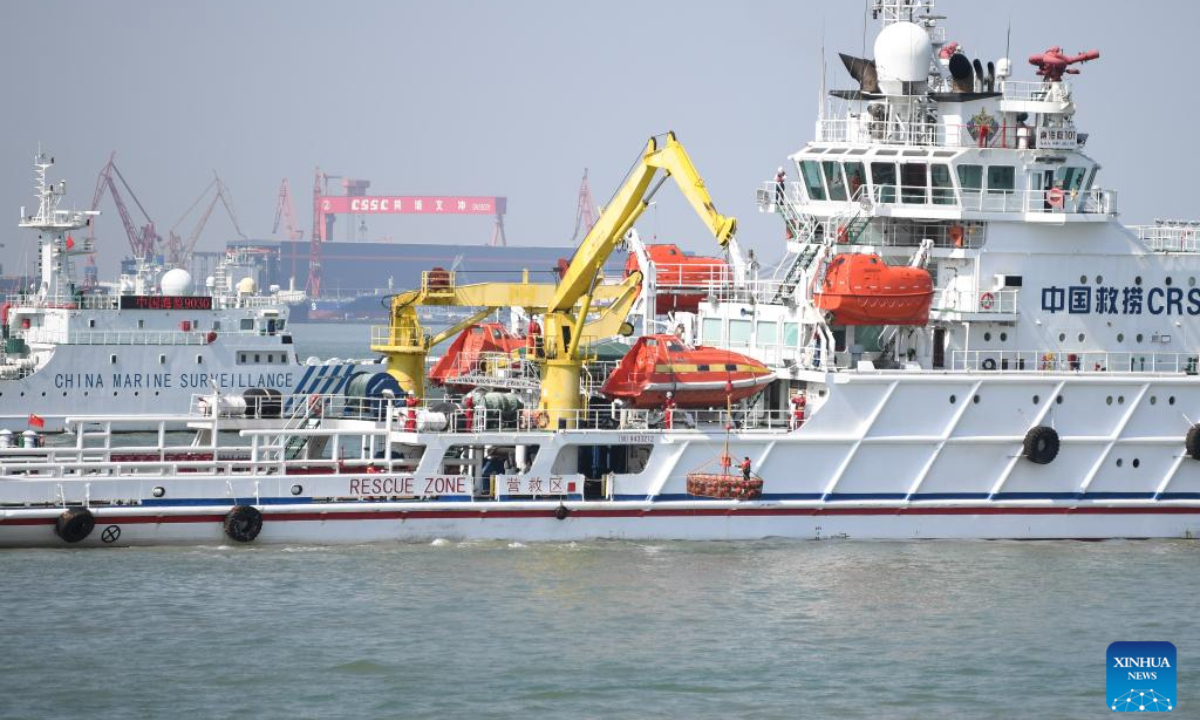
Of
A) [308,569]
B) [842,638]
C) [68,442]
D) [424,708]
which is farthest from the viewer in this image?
[68,442]

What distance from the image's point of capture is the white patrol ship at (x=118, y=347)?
53531 millimetres

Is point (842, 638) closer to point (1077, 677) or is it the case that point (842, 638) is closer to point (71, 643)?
point (1077, 677)

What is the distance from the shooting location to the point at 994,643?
24969mm

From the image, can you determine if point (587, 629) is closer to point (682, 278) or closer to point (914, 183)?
point (914, 183)

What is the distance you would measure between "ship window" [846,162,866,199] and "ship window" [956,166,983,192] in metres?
1.80

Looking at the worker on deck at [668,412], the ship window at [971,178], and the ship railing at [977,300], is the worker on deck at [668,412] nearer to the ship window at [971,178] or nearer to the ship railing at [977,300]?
the ship railing at [977,300]

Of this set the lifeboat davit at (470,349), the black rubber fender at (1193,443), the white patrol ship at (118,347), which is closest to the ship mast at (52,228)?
the white patrol ship at (118,347)

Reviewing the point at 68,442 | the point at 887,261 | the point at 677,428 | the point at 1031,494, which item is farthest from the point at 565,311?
the point at 68,442

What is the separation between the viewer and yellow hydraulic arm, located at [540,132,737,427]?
1213 inches

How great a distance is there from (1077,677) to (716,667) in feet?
15.9

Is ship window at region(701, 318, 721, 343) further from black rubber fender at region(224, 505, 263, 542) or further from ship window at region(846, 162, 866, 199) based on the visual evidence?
black rubber fender at region(224, 505, 263, 542)

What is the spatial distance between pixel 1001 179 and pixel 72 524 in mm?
17634

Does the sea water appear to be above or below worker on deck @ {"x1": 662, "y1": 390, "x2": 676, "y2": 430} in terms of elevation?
below

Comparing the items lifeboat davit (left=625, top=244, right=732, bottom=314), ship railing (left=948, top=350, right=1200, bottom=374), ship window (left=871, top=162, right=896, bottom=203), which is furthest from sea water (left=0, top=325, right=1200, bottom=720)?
lifeboat davit (left=625, top=244, right=732, bottom=314)
